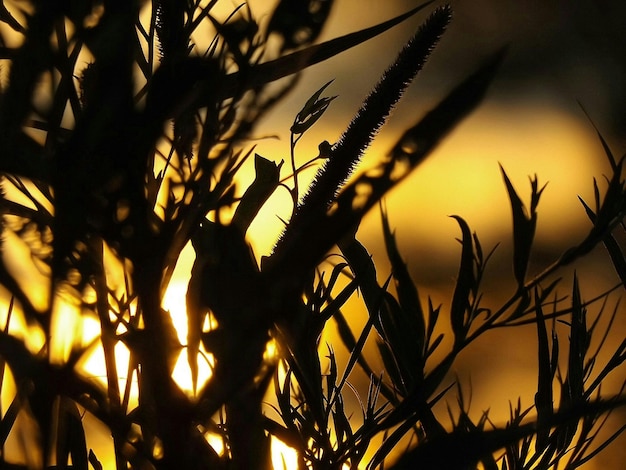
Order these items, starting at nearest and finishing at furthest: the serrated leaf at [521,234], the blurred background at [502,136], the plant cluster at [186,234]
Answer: the plant cluster at [186,234], the serrated leaf at [521,234], the blurred background at [502,136]

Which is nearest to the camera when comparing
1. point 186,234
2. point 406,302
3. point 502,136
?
point 186,234

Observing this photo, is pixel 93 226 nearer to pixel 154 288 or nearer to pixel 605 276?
pixel 154 288

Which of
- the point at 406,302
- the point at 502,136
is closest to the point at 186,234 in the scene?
the point at 406,302

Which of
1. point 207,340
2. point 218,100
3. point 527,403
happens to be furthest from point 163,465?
point 527,403

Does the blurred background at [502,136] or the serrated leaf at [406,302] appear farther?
the blurred background at [502,136]

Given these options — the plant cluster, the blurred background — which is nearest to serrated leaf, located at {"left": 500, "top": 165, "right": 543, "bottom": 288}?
the plant cluster

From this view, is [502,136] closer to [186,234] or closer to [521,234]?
[521,234]

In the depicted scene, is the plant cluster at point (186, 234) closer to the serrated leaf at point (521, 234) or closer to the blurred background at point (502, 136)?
the serrated leaf at point (521, 234)

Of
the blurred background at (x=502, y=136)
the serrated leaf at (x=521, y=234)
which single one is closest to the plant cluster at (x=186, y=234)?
the serrated leaf at (x=521, y=234)

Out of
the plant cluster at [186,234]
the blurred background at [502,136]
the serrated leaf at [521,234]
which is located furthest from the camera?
the blurred background at [502,136]
